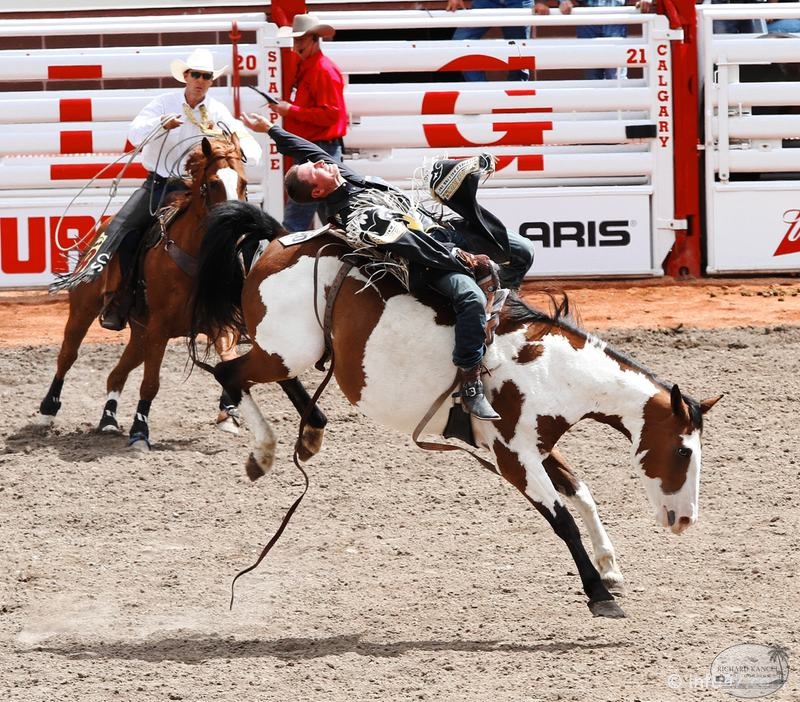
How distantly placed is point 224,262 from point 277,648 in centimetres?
190

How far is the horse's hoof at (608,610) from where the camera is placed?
16.7ft

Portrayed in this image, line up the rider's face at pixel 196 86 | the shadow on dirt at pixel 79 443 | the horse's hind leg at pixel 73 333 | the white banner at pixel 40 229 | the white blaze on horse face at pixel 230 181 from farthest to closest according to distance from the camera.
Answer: the white banner at pixel 40 229, the horse's hind leg at pixel 73 333, the rider's face at pixel 196 86, the shadow on dirt at pixel 79 443, the white blaze on horse face at pixel 230 181

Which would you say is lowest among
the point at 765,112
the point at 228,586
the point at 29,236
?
the point at 228,586

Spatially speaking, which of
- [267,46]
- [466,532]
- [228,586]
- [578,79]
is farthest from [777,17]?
[228,586]

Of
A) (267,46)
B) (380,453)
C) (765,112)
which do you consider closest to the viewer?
(380,453)

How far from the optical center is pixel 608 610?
5.09 metres

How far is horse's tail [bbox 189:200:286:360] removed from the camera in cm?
599

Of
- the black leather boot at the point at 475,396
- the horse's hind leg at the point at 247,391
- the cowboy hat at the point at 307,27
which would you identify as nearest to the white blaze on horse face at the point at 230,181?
the horse's hind leg at the point at 247,391

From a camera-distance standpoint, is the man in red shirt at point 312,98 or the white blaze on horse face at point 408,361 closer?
the white blaze on horse face at point 408,361

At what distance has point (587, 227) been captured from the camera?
412 inches

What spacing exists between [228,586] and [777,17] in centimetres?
699

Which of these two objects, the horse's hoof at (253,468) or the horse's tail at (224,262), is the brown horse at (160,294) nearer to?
the horse's tail at (224,262)

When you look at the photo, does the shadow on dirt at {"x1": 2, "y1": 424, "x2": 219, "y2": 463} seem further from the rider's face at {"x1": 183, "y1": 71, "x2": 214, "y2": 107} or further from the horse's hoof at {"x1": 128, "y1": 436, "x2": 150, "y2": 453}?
the rider's face at {"x1": 183, "y1": 71, "x2": 214, "y2": 107}

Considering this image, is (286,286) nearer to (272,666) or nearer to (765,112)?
(272,666)
